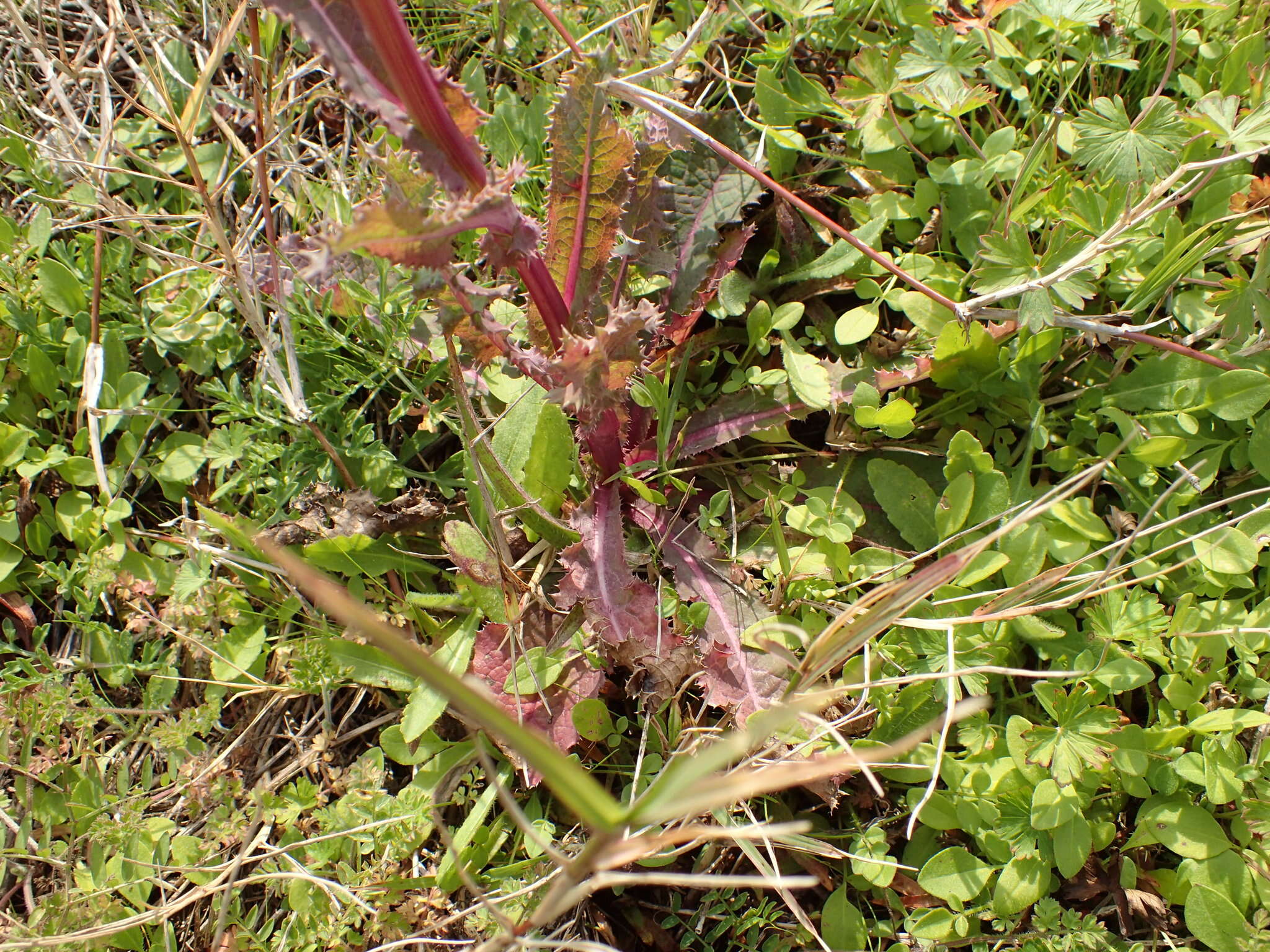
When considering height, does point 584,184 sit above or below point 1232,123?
above

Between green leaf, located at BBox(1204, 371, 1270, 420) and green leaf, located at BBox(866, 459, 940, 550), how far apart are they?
2.16 feet

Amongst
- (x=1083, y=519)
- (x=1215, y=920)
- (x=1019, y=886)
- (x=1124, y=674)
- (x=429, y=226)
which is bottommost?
(x=1215, y=920)

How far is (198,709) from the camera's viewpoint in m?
2.21

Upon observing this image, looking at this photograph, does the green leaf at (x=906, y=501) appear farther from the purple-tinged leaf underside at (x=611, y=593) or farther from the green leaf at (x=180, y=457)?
the green leaf at (x=180, y=457)

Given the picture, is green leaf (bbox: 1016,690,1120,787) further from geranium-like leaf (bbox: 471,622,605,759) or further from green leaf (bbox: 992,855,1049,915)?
geranium-like leaf (bbox: 471,622,605,759)

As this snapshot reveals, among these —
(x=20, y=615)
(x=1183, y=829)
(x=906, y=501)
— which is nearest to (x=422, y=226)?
(x=906, y=501)

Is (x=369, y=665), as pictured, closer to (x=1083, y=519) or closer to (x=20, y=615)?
(x=20, y=615)

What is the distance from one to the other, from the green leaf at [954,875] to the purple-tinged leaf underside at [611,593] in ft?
2.38

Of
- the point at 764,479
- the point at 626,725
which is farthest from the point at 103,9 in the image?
the point at 626,725

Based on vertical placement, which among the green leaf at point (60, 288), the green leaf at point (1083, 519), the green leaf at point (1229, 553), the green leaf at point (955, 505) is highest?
the green leaf at point (60, 288)

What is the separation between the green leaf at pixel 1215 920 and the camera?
5.72ft

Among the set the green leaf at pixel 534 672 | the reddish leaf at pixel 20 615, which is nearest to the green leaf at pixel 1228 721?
the green leaf at pixel 534 672

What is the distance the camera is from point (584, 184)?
193cm

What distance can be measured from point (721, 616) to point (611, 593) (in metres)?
0.27
